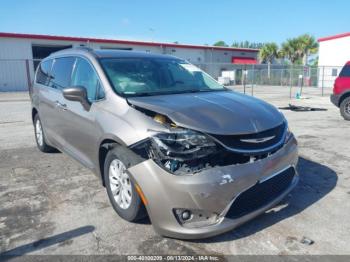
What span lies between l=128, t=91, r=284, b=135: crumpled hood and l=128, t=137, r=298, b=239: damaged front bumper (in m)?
0.37

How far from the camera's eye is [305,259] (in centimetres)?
266

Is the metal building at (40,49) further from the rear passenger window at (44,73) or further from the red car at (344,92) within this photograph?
the rear passenger window at (44,73)

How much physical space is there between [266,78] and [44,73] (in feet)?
106

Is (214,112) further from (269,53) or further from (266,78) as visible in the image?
(269,53)

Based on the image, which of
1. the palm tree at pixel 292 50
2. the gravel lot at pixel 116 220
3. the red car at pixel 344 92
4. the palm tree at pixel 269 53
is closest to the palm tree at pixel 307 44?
the palm tree at pixel 292 50

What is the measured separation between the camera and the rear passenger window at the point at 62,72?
4.55 metres

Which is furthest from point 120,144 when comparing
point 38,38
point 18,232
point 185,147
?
point 38,38

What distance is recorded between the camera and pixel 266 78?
35.1 meters

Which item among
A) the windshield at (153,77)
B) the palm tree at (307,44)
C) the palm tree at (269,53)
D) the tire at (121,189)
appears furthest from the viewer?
the palm tree at (269,53)

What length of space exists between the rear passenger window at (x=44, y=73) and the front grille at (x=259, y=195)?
12.9 ft

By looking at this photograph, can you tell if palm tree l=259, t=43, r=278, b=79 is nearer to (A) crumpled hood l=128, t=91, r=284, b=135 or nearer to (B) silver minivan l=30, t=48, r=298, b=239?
(B) silver minivan l=30, t=48, r=298, b=239

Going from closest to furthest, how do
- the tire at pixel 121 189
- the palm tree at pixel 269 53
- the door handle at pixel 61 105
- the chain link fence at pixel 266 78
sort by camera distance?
the tire at pixel 121 189
the door handle at pixel 61 105
the chain link fence at pixel 266 78
the palm tree at pixel 269 53

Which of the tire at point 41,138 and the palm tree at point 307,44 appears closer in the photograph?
the tire at point 41,138

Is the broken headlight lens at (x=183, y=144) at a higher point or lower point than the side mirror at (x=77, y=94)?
lower
